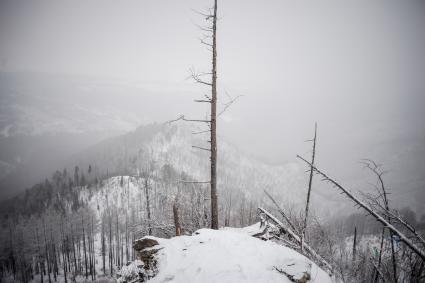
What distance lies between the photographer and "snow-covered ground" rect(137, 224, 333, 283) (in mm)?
5699

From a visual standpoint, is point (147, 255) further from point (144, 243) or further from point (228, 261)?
point (228, 261)

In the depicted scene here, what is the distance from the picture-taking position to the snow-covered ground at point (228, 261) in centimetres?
570

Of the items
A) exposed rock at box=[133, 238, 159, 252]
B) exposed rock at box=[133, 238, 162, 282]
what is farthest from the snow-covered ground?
exposed rock at box=[133, 238, 159, 252]

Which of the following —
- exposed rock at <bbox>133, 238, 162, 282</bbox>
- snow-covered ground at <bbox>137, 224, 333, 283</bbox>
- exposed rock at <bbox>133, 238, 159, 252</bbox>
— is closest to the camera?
snow-covered ground at <bbox>137, 224, 333, 283</bbox>

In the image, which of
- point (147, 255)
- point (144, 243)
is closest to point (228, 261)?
point (147, 255)

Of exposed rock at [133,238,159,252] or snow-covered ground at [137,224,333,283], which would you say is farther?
exposed rock at [133,238,159,252]

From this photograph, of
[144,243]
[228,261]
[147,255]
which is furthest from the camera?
[144,243]

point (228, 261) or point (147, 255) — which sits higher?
point (228, 261)

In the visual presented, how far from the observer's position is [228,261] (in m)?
6.24

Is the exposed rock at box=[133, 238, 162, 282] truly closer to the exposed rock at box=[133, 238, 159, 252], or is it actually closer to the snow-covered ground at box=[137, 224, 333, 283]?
the exposed rock at box=[133, 238, 159, 252]

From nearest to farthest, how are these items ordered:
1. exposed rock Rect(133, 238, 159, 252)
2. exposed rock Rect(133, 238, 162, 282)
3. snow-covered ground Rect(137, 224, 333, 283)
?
snow-covered ground Rect(137, 224, 333, 283)
exposed rock Rect(133, 238, 162, 282)
exposed rock Rect(133, 238, 159, 252)

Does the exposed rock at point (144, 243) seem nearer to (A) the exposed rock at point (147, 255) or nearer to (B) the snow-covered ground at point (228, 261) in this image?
(A) the exposed rock at point (147, 255)

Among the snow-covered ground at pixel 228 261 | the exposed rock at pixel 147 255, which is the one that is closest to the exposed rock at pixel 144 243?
the exposed rock at pixel 147 255

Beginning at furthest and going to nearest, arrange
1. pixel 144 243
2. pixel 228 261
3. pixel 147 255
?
pixel 144 243 → pixel 147 255 → pixel 228 261
